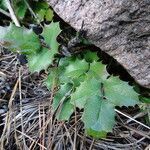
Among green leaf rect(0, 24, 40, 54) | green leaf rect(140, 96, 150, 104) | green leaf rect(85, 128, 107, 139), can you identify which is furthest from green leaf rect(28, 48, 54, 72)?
green leaf rect(140, 96, 150, 104)

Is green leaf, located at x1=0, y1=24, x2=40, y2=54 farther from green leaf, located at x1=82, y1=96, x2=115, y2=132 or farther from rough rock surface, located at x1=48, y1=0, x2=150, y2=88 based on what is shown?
green leaf, located at x1=82, y1=96, x2=115, y2=132

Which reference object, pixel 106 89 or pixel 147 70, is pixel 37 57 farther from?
pixel 147 70

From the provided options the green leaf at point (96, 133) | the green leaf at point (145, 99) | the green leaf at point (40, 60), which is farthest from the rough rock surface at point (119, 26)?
the green leaf at point (96, 133)

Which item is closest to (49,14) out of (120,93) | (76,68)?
(76,68)

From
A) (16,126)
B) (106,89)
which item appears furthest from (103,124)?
(16,126)

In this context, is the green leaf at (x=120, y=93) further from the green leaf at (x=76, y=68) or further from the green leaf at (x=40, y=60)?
the green leaf at (x=40, y=60)

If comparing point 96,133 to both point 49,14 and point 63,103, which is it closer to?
point 63,103
